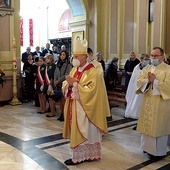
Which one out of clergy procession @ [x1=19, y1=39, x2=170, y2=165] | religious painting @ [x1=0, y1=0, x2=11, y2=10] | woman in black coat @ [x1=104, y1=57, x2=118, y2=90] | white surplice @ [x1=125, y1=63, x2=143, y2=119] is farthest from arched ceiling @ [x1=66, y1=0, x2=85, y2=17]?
clergy procession @ [x1=19, y1=39, x2=170, y2=165]

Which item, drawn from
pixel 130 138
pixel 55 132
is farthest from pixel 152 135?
pixel 55 132

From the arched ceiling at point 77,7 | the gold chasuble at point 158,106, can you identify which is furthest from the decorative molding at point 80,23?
the gold chasuble at point 158,106

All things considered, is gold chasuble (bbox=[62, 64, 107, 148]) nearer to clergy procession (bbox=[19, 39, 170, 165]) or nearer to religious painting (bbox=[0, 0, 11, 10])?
clergy procession (bbox=[19, 39, 170, 165])

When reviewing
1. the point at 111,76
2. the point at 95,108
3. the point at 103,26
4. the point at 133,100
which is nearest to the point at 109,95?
the point at 111,76

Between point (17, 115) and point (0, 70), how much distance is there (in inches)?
68.2

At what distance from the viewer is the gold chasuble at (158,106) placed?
398 cm

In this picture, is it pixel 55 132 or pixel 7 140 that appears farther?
pixel 55 132

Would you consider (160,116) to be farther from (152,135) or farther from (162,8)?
(162,8)

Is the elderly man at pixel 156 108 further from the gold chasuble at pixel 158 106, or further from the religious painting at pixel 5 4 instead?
the religious painting at pixel 5 4

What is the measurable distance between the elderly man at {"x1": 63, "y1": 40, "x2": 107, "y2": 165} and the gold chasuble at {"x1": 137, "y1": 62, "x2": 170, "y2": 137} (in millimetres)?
697

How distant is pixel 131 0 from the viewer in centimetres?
963

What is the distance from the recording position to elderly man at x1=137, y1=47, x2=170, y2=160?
3.99 meters

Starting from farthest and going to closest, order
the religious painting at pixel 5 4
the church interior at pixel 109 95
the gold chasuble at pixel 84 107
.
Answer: the religious painting at pixel 5 4 → the church interior at pixel 109 95 → the gold chasuble at pixel 84 107

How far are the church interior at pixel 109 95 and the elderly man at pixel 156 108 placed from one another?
0.23m
